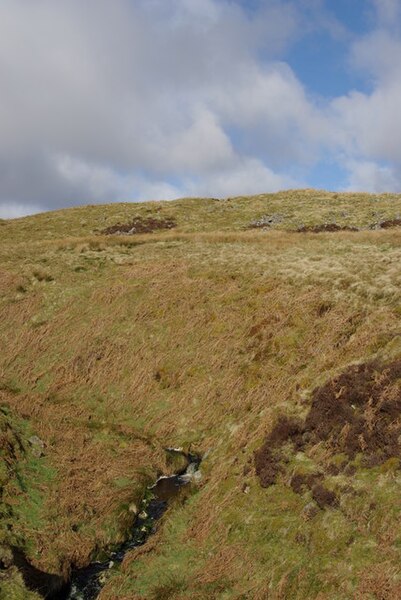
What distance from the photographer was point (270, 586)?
552 inches

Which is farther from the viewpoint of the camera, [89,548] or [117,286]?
[117,286]

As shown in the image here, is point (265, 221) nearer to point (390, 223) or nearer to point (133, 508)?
point (390, 223)

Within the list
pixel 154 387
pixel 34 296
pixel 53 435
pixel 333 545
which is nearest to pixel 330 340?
pixel 154 387

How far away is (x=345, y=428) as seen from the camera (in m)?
18.8

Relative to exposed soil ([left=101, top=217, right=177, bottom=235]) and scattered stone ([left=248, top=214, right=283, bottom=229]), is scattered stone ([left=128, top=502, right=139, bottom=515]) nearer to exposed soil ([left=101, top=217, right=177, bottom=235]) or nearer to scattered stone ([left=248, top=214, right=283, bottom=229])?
scattered stone ([left=248, top=214, right=283, bottom=229])

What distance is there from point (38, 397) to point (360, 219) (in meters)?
57.1

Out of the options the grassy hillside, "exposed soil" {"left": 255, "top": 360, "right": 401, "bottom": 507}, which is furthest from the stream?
"exposed soil" {"left": 255, "top": 360, "right": 401, "bottom": 507}

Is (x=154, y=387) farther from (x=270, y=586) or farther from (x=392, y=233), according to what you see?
(x=392, y=233)

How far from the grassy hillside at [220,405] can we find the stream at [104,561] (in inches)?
17.7

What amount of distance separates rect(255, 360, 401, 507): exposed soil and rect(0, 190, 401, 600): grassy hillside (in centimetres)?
8

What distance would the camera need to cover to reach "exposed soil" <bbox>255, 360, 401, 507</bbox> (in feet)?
56.4

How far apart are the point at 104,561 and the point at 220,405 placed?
10.2 metres

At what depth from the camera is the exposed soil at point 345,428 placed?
1720 cm

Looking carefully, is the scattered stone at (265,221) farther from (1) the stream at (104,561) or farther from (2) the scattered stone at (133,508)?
(2) the scattered stone at (133,508)
